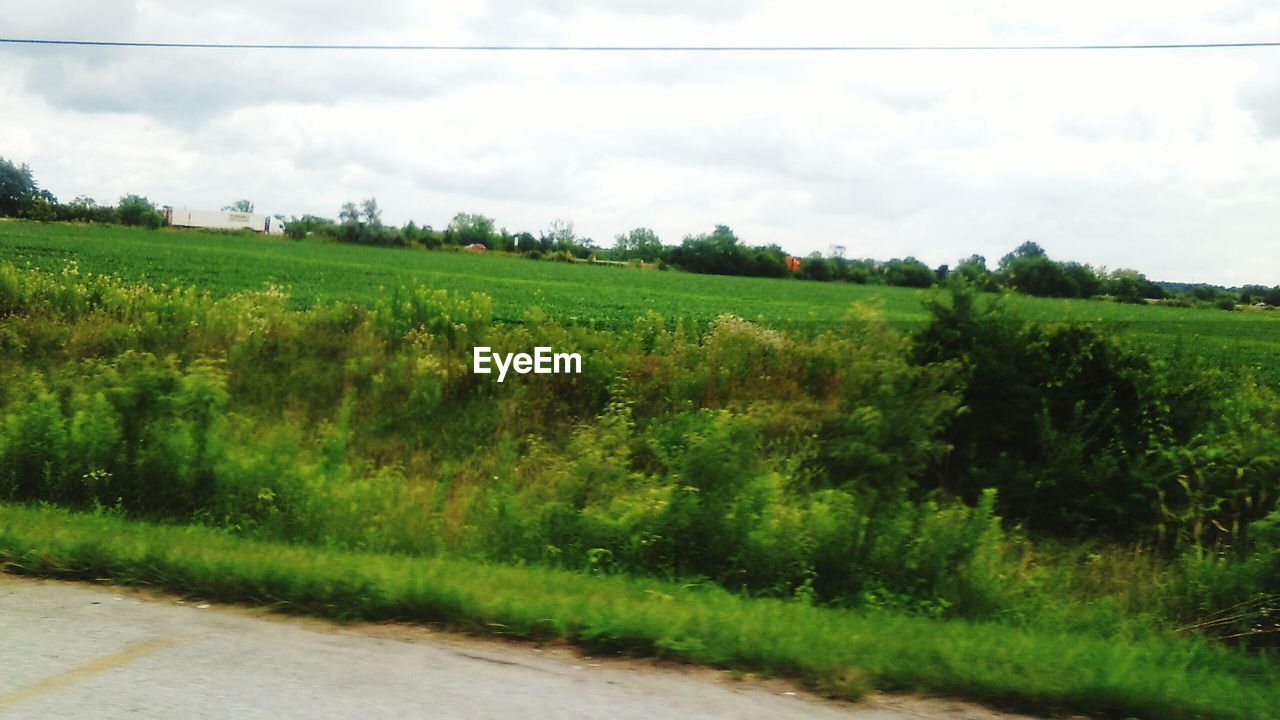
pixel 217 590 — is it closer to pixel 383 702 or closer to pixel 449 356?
pixel 383 702

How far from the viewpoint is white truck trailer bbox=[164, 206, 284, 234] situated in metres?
40.1

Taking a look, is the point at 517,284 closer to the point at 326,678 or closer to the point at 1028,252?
the point at 1028,252

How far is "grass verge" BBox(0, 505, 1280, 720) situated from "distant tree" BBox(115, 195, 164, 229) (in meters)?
34.6

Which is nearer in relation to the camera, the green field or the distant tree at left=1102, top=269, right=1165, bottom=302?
the green field

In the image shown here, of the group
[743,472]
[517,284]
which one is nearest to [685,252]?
[517,284]

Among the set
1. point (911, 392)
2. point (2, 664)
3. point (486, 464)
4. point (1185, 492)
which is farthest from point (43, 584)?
point (1185, 492)

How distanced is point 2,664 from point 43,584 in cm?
196

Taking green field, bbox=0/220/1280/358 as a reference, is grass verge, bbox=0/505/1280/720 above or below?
below

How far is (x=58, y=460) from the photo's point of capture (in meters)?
10.1

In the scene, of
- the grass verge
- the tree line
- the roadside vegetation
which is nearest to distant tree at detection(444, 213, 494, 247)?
the tree line

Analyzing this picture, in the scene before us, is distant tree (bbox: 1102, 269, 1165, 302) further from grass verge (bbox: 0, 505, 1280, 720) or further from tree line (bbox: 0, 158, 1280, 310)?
grass verge (bbox: 0, 505, 1280, 720)

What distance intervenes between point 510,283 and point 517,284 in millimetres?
238

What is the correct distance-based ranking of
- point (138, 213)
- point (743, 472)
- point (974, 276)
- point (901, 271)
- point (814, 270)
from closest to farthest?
point (743, 472) < point (974, 276) < point (901, 271) < point (138, 213) < point (814, 270)

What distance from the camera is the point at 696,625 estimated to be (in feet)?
19.8
